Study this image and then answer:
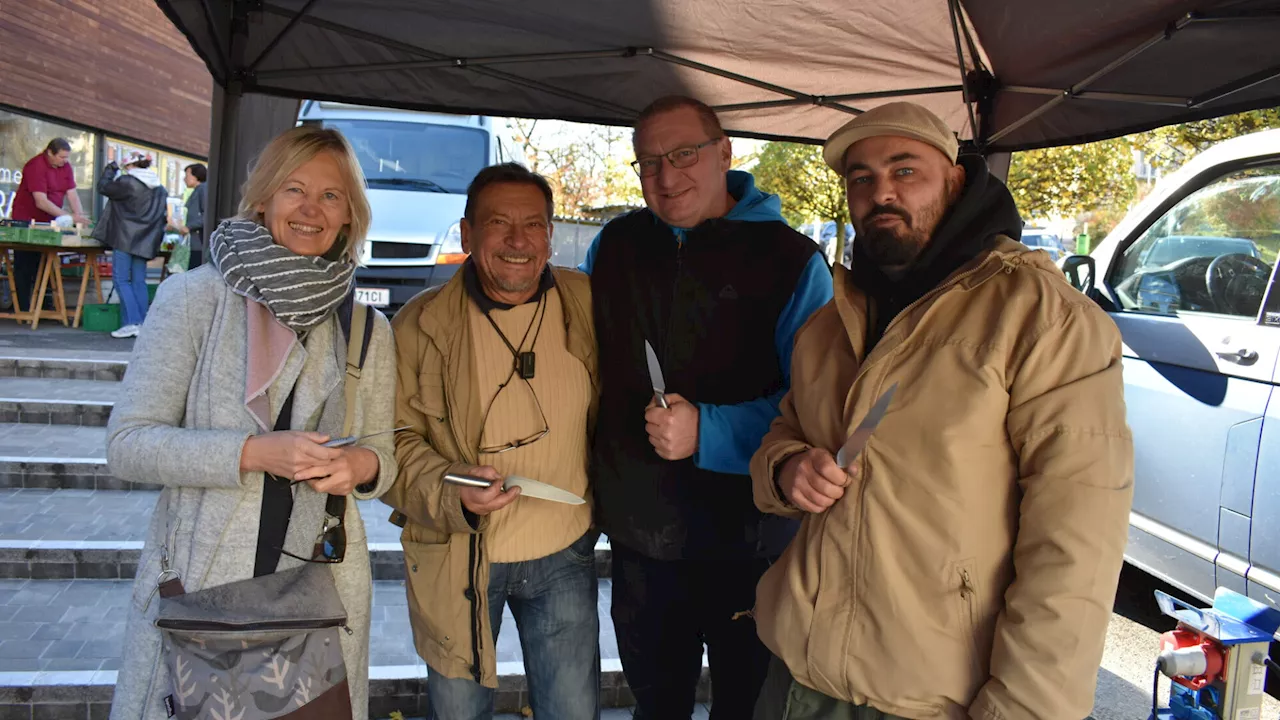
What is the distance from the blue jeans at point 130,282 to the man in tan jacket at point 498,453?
26.4ft

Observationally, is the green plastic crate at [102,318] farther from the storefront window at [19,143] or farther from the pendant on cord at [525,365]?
the pendant on cord at [525,365]

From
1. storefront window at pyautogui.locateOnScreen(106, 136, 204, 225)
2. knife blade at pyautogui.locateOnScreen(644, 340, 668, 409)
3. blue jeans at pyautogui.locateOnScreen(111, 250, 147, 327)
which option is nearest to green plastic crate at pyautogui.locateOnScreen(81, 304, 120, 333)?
blue jeans at pyautogui.locateOnScreen(111, 250, 147, 327)

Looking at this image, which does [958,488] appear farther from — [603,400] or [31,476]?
[31,476]

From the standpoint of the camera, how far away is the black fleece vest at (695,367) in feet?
7.34

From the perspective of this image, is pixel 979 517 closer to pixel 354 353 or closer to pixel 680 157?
pixel 680 157

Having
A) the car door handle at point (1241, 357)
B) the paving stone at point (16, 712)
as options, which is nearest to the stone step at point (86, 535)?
the paving stone at point (16, 712)

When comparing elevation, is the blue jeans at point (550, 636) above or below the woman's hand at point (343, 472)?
below

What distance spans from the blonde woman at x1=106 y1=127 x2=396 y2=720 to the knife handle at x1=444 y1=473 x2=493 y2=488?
15 centimetres

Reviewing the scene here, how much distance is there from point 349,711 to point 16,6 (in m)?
12.6

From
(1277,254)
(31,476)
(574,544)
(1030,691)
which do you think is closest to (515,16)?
(574,544)

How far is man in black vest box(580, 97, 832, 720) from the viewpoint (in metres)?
2.24

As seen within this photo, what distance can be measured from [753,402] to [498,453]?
0.70m

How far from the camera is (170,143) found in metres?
14.3

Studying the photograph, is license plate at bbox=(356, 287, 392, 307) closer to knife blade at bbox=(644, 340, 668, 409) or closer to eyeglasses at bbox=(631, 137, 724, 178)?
eyeglasses at bbox=(631, 137, 724, 178)
